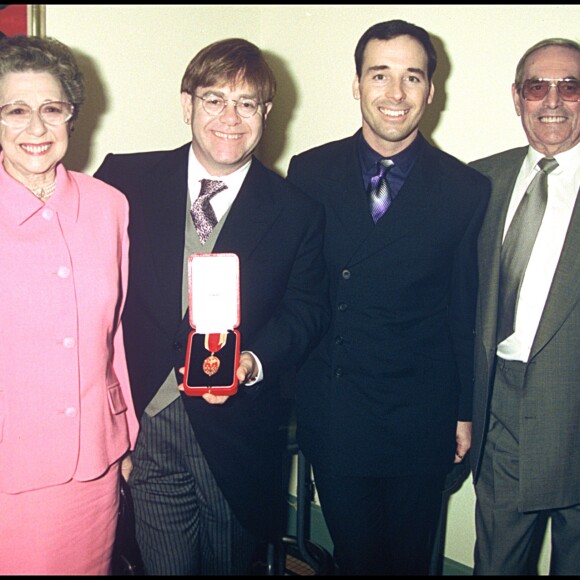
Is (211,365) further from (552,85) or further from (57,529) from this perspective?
(552,85)

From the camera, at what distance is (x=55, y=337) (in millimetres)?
1757

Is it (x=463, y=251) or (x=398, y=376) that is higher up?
(x=463, y=251)

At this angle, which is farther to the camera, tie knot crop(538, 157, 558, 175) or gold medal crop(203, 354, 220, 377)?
tie knot crop(538, 157, 558, 175)

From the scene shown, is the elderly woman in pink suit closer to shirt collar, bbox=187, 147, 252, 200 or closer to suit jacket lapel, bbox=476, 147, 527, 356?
shirt collar, bbox=187, 147, 252, 200

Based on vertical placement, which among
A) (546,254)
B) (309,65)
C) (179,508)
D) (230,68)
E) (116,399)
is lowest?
(179,508)

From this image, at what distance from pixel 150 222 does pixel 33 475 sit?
0.82m

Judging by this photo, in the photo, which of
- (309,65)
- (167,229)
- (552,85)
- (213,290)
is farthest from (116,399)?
(309,65)

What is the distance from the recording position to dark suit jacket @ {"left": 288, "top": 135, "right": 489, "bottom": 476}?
222 cm

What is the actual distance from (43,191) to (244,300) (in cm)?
69

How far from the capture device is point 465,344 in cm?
236

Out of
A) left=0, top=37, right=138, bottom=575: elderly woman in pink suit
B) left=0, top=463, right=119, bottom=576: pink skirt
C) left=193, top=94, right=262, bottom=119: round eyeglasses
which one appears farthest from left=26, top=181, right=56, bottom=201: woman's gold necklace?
left=0, top=463, right=119, bottom=576: pink skirt

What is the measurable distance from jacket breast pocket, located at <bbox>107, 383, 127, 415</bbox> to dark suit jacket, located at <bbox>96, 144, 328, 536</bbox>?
103 millimetres

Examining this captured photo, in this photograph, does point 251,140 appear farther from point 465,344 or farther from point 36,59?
point 465,344

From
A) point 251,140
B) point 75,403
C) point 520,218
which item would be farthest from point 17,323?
point 520,218
